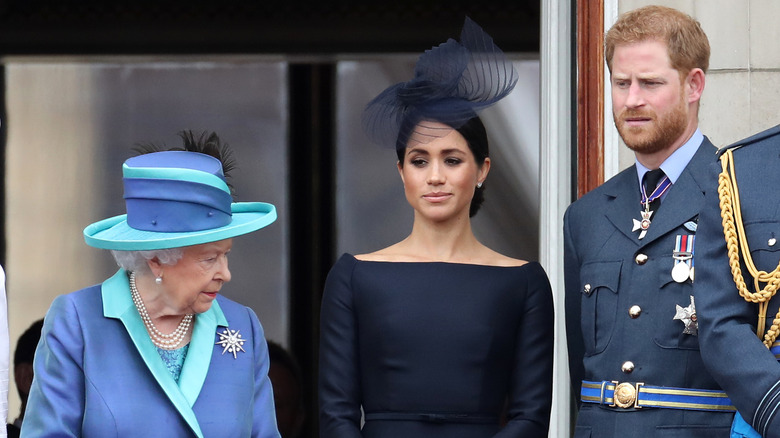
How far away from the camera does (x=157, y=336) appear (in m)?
3.22

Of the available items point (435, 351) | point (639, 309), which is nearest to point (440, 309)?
point (435, 351)

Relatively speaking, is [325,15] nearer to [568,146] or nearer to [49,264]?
[49,264]

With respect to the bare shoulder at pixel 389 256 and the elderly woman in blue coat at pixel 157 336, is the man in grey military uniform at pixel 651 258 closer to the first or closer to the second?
the bare shoulder at pixel 389 256

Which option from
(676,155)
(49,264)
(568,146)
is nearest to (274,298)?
(49,264)

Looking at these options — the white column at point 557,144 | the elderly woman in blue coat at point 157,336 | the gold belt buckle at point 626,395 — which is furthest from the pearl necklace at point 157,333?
the white column at point 557,144

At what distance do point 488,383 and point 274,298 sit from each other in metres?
3.96

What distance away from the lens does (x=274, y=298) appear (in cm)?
756

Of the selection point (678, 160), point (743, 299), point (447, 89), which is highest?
point (447, 89)

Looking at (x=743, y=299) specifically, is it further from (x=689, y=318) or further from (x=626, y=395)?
(x=626, y=395)

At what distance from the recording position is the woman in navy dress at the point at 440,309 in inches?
145

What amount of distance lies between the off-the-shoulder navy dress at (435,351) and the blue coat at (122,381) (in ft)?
1.66

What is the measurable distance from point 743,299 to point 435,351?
0.99m

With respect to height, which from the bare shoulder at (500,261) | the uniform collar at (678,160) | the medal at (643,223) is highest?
the uniform collar at (678,160)

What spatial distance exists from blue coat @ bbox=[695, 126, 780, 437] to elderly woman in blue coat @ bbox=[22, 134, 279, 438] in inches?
41.8
